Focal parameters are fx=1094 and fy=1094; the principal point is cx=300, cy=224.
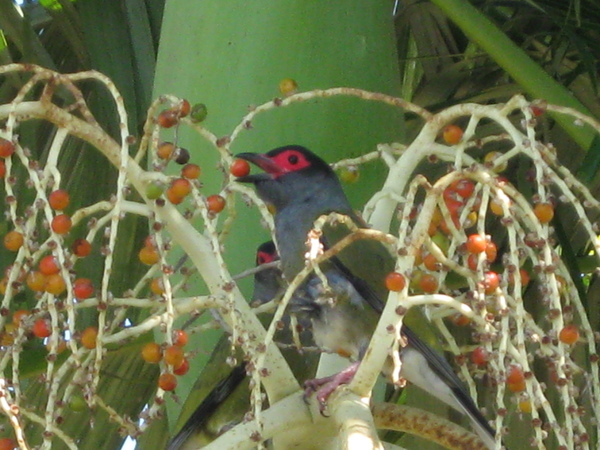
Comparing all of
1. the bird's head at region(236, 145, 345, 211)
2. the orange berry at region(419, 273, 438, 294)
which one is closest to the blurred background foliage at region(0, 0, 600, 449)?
the bird's head at region(236, 145, 345, 211)

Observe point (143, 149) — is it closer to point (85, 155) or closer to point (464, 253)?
point (464, 253)

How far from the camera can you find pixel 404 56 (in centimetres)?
296

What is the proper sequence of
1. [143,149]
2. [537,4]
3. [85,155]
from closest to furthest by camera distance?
1. [143,149]
2. [537,4]
3. [85,155]

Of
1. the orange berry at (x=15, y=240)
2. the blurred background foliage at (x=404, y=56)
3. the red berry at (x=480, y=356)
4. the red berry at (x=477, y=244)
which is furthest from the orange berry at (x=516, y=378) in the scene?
the blurred background foliage at (x=404, y=56)

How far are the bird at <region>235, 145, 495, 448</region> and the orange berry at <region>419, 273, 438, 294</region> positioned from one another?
257 millimetres

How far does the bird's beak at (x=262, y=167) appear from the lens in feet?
6.15

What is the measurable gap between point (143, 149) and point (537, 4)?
1288 mm

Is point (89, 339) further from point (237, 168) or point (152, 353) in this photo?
point (237, 168)

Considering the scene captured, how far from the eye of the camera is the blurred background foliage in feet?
7.27

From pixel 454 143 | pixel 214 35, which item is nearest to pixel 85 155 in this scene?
pixel 214 35

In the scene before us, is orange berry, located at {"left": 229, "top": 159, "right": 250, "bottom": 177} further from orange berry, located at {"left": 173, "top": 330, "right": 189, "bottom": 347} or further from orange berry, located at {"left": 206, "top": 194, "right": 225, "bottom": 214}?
orange berry, located at {"left": 173, "top": 330, "right": 189, "bottom": 347}

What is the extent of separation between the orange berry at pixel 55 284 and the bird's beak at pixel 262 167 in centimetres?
60

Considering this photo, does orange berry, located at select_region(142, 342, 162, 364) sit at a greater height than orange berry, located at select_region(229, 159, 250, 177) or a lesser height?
lesser

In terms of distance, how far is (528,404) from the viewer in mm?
1310
